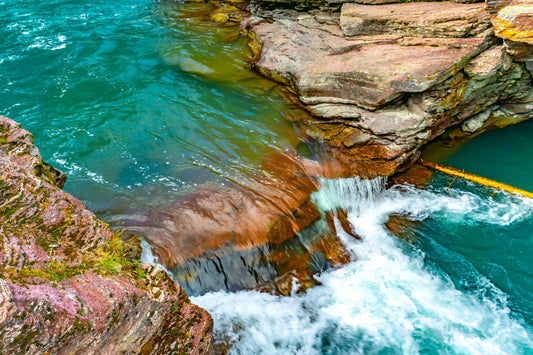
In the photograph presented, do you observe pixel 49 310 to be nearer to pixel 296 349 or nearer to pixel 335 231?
pixel 296 349

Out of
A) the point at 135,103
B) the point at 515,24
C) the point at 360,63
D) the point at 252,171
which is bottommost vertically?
the point at 252,171

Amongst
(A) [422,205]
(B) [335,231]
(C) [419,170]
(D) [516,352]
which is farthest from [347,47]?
(D) [516,352]

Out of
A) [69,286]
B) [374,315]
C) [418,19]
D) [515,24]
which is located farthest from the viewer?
[418,19]

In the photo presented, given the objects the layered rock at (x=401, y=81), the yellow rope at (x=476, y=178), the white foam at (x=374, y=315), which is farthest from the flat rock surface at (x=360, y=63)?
the white foam at (x=374, y=315)

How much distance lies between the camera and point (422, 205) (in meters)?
8.28

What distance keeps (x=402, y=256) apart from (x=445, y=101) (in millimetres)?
4141

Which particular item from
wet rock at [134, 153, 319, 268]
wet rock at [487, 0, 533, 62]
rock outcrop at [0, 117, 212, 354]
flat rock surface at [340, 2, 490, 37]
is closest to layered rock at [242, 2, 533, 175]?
flat rock surface at [340, 2, 490, 37]

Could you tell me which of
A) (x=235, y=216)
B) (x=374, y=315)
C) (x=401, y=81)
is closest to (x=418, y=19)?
(x=401, y=81)

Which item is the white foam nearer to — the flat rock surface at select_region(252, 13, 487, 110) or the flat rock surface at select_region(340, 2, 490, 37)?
the flat rock surface at select_region(252, 13, 487, 110)

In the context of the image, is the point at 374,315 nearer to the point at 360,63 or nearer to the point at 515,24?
the point at 360,63

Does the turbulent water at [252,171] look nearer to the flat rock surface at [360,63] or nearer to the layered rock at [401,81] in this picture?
the layered rock at [401,81]

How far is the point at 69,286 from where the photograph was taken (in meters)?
3.40

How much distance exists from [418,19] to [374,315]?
7859 mm

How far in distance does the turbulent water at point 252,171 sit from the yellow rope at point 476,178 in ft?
0.83
